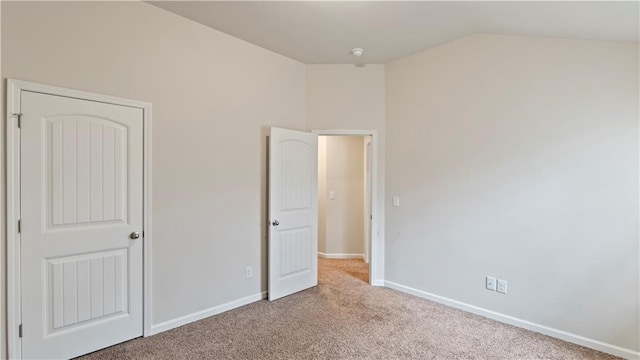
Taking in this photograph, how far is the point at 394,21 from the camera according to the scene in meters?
2.88

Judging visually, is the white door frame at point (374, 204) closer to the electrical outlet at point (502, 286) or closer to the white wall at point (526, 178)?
the white wall at point (526, 178)

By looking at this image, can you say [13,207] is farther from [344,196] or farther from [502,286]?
[344,196]

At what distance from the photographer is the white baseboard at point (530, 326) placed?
98.7 inches

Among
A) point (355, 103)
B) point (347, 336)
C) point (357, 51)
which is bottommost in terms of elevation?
point (347, 336)

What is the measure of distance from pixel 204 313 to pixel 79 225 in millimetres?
1350

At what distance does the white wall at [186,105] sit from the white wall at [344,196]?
1672mm

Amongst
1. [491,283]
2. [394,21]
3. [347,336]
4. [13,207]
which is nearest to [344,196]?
[491,283]

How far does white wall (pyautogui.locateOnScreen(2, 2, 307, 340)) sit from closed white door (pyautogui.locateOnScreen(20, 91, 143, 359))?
19 cm

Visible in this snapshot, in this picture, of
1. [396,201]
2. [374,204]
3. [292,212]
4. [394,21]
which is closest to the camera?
[394,21]

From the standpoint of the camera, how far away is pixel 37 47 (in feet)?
7.19

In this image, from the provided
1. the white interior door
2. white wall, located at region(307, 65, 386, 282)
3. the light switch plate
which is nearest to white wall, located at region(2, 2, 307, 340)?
white wall, located at region(307, 65, 386, 282)

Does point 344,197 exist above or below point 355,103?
below

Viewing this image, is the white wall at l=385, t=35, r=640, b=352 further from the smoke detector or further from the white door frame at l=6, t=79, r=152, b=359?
the white door frame at l=6, t=79, r=152, b=359

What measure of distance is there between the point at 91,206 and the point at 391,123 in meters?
3.11
